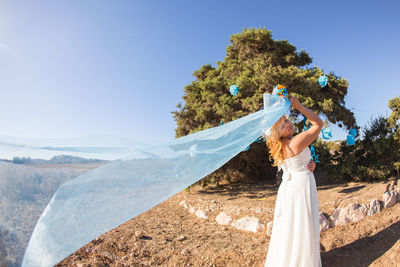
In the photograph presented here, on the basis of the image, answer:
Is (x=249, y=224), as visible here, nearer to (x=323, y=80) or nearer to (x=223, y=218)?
(x=223, y=218)

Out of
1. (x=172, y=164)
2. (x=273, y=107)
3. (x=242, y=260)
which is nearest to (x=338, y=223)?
(x=242, y=260)

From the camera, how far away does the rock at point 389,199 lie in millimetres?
4715

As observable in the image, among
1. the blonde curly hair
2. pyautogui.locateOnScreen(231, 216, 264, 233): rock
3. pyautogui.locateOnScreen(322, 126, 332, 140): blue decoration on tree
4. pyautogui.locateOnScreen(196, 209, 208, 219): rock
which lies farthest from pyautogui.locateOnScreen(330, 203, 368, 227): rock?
pyautogui.locateOnScreen(196, 209, 208, 219): rock

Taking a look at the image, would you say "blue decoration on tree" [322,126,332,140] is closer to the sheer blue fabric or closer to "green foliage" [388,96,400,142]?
the sheer blue fabric

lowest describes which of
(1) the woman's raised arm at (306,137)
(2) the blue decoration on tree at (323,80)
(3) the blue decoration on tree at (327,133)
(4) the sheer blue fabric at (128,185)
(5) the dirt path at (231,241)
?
(5) the dirt path at (231,241)

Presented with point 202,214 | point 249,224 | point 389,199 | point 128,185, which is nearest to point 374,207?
point 389,199

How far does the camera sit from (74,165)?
110 inches

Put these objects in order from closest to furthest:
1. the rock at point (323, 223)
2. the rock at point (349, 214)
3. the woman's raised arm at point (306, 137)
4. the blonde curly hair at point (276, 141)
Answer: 1. the woman's raised arm at point (306, 137)
2. the blonde curly hair at point (276, 141)
3. the rock at point (323, 223)
4. the rock at point (349, 214)

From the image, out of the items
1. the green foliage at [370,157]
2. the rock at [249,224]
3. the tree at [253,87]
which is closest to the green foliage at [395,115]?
the green foliage at [370,157]

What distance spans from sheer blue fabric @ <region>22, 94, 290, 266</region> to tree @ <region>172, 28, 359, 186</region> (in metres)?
3.90

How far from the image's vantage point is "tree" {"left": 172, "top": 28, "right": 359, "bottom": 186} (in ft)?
22.6

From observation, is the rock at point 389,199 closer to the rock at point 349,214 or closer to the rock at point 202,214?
the rock at point 349,214

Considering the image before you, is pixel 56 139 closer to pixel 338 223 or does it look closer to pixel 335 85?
pixel 338 223

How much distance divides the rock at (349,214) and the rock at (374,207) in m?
0.08
